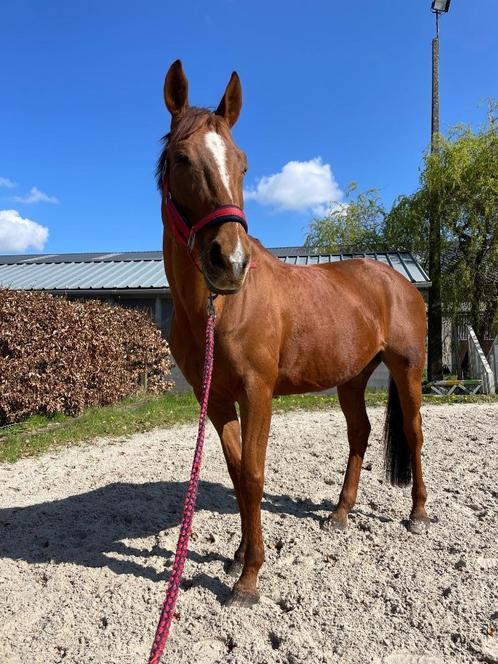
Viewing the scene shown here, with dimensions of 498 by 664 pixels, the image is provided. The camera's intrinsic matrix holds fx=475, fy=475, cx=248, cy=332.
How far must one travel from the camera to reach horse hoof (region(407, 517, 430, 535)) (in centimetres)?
339

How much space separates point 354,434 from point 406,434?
16.1 inches

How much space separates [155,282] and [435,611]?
1177 centimetres

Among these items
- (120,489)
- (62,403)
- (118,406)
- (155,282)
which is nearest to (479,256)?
(155,282)

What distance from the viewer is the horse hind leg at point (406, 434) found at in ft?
11.8

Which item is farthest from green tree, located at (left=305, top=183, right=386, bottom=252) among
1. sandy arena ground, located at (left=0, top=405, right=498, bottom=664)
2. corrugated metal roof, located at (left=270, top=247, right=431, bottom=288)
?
sandy arena ground, located at (left=0, top=405, right=498, bottom=664)

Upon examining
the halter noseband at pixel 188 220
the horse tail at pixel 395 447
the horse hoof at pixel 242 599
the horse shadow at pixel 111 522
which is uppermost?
the halter noseband at pixel 188 220

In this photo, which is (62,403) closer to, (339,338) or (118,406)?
(118,406)

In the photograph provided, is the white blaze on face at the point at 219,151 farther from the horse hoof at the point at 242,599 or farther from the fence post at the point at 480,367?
the fence post at the point at 480,367

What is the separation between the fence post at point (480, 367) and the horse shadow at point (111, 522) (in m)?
8.73

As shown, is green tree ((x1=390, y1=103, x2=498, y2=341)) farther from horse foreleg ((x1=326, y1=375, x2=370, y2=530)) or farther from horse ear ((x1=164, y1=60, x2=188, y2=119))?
horse ear ((x1=164, y1=60, x2=188, y2=119))

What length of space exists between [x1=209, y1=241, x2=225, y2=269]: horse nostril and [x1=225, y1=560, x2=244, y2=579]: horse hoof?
195cm

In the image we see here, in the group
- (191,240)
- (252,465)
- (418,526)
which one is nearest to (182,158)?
(191,240)

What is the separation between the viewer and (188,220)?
2.17m

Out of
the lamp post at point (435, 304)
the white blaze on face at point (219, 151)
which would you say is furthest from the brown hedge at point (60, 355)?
the lamp post at point (435, 304)
